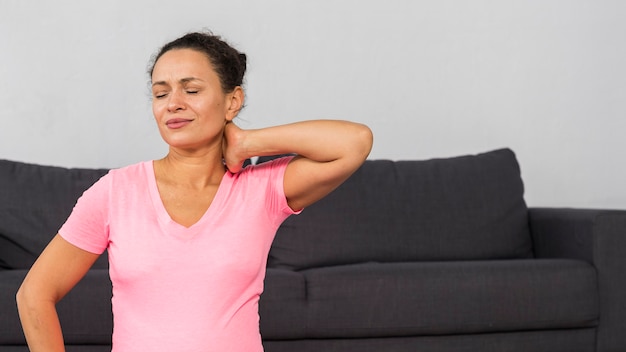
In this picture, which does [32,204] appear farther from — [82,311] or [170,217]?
[170,217]

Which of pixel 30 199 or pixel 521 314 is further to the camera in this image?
pixel 30 199

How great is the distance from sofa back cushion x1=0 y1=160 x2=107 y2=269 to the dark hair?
1833mm

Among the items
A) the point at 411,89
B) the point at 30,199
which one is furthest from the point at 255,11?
the point at 30,199

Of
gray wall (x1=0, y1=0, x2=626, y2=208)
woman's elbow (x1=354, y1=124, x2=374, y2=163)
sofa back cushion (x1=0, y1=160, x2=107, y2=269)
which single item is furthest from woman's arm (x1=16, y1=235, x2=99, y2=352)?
gray wall (x1=0, y1=0, x2=626, y2=208)

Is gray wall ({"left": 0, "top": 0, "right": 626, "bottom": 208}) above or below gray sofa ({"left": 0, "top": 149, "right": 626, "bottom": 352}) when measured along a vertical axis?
above

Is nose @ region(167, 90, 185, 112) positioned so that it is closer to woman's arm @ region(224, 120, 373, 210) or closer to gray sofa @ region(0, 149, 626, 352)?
woman's arm @ region(224, 120, 373, 210)

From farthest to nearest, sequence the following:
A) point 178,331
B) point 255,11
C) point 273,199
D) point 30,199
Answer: point 255,11, point 30,199, point 273,199, point 178,331

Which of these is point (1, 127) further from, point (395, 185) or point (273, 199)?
point (273, 199)

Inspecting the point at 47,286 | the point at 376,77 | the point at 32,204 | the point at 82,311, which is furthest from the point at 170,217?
the point at 376,77

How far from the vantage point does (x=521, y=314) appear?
3.17 metres

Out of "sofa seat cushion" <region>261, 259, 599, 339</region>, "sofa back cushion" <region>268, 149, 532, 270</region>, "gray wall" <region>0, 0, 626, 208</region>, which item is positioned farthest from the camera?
"gray wall" <region>0, 0, 626, 208</region>

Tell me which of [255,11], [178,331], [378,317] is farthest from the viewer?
[255,11]

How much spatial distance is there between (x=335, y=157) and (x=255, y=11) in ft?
8.41

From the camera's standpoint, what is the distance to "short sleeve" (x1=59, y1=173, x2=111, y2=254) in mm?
1674
